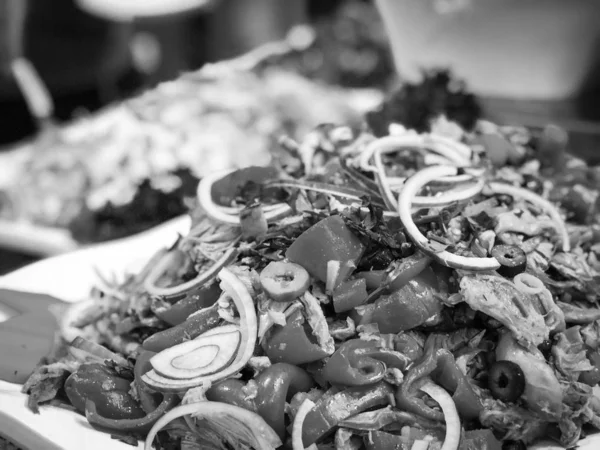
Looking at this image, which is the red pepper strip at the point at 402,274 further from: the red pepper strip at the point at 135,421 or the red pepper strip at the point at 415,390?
the red pepper strip at the point at 135,421

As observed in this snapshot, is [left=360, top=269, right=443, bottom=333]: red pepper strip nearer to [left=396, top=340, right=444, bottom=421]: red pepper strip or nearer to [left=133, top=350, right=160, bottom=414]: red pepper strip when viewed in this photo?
[left=396, top=340, right=444, bottom=421]: red pepper strip

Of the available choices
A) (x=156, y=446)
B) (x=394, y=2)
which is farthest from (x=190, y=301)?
(x=394, y=2)

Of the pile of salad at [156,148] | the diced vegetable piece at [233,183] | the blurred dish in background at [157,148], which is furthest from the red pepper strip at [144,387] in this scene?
the blurred dish in background at [157,148]

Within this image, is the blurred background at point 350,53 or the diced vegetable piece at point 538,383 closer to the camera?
the diced vegetable piece at point 538,383

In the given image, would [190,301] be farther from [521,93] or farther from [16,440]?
[521,93]

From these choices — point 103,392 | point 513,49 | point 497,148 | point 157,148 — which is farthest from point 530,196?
point 157,148

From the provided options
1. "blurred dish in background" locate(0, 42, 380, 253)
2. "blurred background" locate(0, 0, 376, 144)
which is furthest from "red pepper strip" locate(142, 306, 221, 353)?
"blurred background" locate(0, 0, 376, 144)
